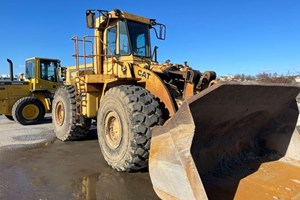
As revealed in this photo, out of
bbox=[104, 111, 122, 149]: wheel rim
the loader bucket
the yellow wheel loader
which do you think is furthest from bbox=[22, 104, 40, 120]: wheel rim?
the loader bucket

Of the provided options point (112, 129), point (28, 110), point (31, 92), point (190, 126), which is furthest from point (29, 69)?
point (190, 126)

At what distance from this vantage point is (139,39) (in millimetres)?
6965


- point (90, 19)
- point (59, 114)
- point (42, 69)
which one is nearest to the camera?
point (90, 19)

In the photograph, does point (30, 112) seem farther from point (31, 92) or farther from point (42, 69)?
point (42, 69)

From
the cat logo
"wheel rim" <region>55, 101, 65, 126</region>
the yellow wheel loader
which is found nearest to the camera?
the cat logo

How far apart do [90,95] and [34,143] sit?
7.76 ft

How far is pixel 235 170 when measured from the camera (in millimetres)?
4543

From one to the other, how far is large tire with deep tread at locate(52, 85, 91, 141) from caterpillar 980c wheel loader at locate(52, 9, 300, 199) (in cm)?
74

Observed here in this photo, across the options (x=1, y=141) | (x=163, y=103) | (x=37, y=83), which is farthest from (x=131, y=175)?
(x=37, y=83)

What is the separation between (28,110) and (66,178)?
779 cm

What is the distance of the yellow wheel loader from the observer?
12.1m

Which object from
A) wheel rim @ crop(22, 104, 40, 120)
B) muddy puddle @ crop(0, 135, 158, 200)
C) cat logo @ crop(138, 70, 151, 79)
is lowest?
muddy puddle @ crop(0, 135, 158, 200)

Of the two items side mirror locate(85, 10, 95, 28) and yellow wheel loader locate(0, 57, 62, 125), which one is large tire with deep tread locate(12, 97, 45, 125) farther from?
side mirror locate(85, 10, 95, 28)

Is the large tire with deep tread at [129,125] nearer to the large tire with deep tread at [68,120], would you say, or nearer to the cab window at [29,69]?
the large tire with deep tread at [68,120]
